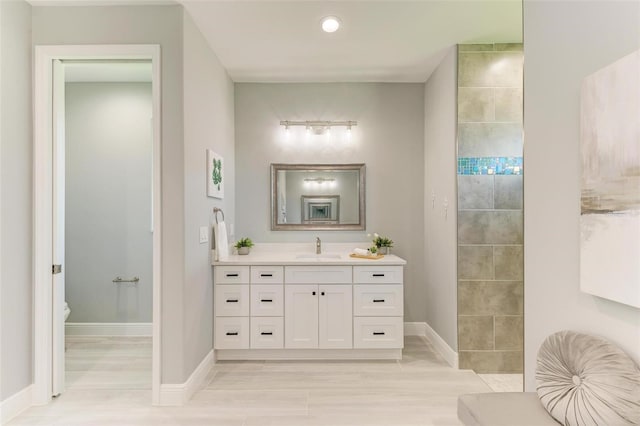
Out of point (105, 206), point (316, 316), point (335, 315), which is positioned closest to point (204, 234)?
point (316, 316)

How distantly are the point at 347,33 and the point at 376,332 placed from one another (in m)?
2.42

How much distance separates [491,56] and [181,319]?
3.07 m

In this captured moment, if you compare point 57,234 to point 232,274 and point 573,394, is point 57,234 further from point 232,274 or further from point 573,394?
point 573,394

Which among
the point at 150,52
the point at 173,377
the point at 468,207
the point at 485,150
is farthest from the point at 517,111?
the point at 173,377

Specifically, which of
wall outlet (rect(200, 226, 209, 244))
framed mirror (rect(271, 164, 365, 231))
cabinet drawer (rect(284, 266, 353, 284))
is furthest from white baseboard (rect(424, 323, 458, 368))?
wall outlet (rect(200, 226, 209, 244))

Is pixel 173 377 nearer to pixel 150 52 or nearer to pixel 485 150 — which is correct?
pixel 150 52

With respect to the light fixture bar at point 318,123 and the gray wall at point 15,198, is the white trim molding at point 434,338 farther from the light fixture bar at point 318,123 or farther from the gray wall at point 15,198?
the gray wall at point 15,198

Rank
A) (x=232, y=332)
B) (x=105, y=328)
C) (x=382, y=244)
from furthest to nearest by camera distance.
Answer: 1. (x=105, y=328)
2. (x=382, y=244)
3. (x=232, y=332)

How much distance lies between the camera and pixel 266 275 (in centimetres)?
313

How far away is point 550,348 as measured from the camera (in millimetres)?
1504

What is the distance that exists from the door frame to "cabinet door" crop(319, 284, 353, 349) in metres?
1.30

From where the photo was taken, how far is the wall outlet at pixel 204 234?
279 cm

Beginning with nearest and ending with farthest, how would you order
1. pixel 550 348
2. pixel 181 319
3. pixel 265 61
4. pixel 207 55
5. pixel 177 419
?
pixel 550 348 < pixel 177 419 < pixel 181 319 < pixel 207 55 < pixel 265 61

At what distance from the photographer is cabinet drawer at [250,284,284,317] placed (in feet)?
10.3
